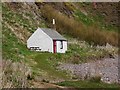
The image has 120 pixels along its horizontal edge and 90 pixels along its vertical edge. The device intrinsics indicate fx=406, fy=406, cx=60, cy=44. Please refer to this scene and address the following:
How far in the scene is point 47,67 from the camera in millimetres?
30578

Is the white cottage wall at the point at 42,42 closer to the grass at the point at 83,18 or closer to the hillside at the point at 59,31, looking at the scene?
the hillside at the point at 59,31

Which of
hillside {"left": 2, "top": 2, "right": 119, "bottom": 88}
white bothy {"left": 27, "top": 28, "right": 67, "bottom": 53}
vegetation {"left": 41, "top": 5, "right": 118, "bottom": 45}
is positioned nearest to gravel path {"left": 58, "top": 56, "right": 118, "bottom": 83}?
hillside {"left": 2, "top": 2, "right": 119, "bottom": 88}

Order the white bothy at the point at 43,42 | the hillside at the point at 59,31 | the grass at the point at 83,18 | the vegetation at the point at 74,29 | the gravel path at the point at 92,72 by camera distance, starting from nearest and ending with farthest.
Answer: the gravel path at the point at 92,72 < the hillside at the point at 59,31 < the white bothy at the point at 43,42 < the vegetation at the point at 74,29 < the grass at the point at 83,18

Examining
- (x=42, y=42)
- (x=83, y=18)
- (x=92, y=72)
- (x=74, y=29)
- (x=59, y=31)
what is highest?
(x=83, y=18)

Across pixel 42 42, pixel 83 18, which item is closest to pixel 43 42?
pixel 42 42

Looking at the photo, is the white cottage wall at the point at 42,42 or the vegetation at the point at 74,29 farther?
the vegetation at the point at 74,29

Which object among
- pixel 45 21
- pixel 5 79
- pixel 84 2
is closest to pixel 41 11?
pixel 45 21

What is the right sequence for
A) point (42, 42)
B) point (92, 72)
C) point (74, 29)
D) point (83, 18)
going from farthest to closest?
point (83, 18)
point (74, 29)
point (42, 42)
point (92, 72)

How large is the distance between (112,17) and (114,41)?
27.9 meters

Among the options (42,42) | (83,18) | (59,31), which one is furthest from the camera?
(83,18)

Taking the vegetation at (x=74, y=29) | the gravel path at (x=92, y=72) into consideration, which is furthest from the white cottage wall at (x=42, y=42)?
the vegetation at (x=74, y=29)

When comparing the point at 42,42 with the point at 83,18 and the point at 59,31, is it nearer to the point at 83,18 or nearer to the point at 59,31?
the point at 59,31

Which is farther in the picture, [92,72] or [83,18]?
[83,18]

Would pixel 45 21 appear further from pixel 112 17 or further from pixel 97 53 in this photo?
pixel 112 17
